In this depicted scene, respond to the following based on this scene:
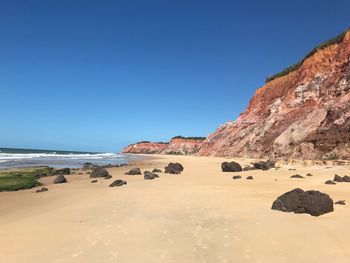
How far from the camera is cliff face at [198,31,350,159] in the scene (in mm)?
35781

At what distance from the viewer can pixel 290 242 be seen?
7.75 m

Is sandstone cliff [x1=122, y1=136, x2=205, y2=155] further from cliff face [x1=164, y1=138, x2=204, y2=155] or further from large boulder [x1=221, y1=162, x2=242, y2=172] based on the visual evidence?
large boulder [x1=221, y1=162, x2=242, y2=172]

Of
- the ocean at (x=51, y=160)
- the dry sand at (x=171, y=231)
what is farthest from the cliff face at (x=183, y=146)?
the dry sand at (x=171, y=231)

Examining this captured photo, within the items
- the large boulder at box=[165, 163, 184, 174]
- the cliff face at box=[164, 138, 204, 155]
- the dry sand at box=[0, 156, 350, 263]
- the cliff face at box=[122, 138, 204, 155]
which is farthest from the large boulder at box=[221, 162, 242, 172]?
the cliff face at box=[164, 138, 204, 155]

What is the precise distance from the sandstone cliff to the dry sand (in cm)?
10078

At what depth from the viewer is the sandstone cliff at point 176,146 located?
5193 inches

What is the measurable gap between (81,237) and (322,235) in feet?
18.6

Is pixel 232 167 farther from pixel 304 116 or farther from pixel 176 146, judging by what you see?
pixel 176 146

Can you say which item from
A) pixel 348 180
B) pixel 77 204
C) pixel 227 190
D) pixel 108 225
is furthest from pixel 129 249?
pixel 348 180

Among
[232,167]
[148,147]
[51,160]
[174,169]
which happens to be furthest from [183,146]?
[232,167]

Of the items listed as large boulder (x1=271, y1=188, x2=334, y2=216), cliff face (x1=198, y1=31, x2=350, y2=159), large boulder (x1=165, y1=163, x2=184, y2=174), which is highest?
cliff face (x1=198, y1=31, x2=350, y2=159)

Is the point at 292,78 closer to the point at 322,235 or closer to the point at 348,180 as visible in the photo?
the point at 348,180

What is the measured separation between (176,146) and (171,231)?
13051 centimetres

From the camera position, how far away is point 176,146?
458ft
